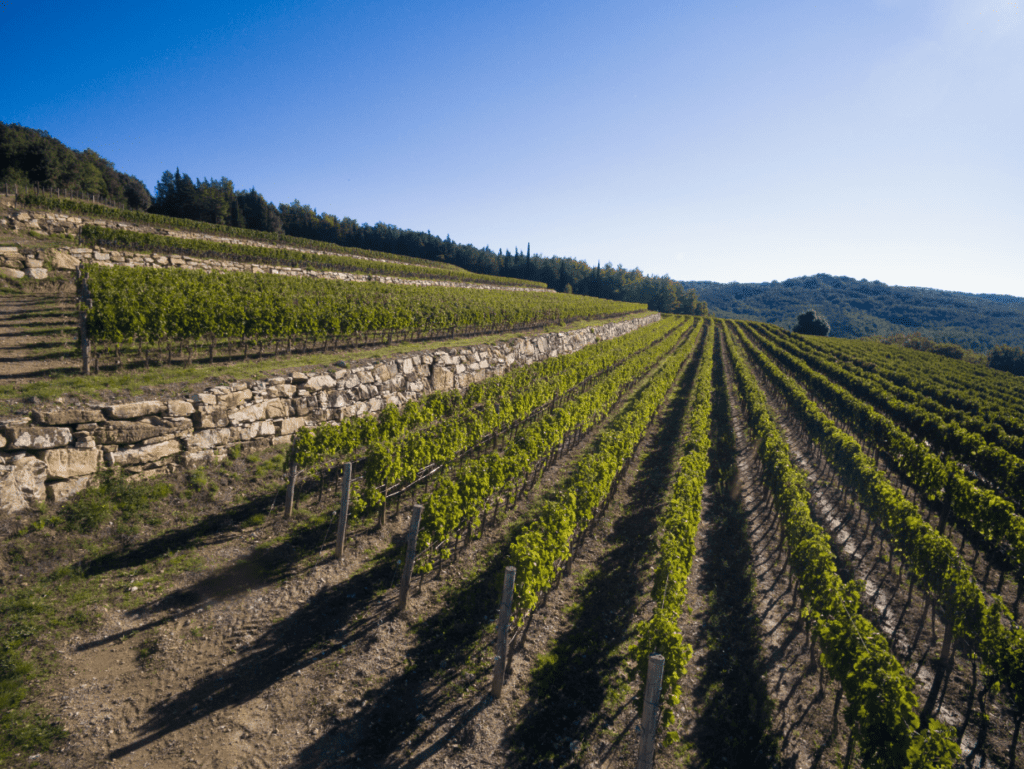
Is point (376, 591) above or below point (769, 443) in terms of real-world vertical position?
below

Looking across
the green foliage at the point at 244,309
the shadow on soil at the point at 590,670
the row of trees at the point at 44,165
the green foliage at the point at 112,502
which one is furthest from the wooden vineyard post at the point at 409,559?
the row of trees at the point at 44,165

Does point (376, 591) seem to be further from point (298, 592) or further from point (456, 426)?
point (456, 426)

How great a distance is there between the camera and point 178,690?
615cm

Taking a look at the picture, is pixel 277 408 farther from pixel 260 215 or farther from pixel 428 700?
pixel 260 215

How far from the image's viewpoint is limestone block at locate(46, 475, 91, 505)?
8.48 m

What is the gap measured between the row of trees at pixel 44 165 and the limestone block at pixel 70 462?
44341 mm

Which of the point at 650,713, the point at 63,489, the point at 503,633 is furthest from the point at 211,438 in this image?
the point at 650,713

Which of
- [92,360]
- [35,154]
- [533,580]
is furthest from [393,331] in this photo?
[35,154]

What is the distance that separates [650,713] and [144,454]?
1147 centimetres

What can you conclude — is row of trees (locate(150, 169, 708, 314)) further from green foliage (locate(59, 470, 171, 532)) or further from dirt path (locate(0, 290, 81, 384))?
green foliage (locate(59, 470, 171, 532))

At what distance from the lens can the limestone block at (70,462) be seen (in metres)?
8.52

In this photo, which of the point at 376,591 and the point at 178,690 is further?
the point at 376,591

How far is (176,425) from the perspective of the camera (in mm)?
10562

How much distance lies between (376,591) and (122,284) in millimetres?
14271
